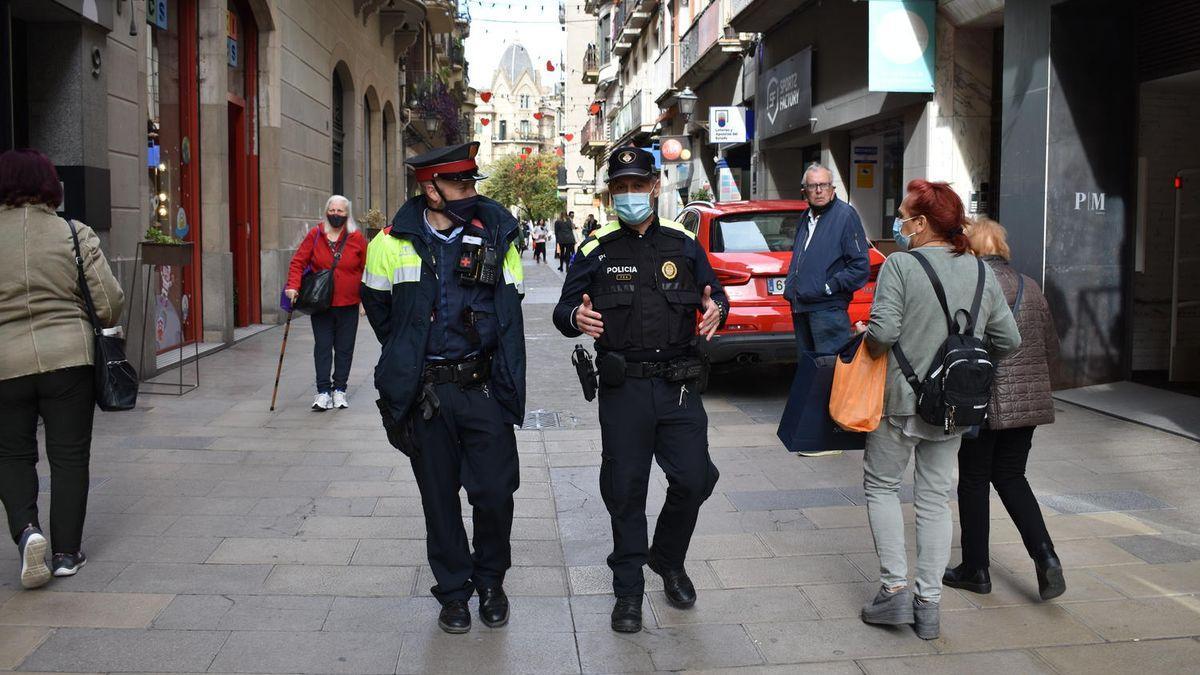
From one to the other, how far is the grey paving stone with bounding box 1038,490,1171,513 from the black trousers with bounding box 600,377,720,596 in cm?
280

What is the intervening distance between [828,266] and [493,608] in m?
4.18

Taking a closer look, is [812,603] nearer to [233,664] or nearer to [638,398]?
[638,398]

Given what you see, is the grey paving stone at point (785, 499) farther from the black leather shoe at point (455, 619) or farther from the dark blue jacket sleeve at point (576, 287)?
the black leather shoe at point (455, 619)

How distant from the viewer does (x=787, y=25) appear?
19781mm

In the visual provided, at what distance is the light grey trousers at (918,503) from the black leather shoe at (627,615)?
982 mm

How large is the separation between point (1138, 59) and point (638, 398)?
7.75 metres

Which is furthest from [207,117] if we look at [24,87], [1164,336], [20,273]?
[1164,336]

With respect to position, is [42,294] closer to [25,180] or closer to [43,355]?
[43,355]

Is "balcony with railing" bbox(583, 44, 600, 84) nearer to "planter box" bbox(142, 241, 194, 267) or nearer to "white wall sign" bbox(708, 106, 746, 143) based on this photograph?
"white wall sign" bbox(708, 106, 746, 143)

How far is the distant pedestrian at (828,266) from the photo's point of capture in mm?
7906

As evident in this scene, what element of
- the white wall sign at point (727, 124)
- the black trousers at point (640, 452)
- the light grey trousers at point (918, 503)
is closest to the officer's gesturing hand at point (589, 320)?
the black trousers at point (640, 452)

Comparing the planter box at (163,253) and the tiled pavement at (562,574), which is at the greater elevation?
the planter box at (163,253)

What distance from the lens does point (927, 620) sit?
4465 mm

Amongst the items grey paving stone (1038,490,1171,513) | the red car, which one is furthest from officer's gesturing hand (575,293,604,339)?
the red car
